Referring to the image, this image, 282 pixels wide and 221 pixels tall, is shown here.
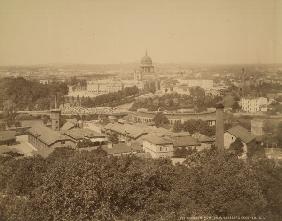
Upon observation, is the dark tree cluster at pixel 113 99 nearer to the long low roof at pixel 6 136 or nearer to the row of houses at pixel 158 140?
the row of houses at pixel 158 140

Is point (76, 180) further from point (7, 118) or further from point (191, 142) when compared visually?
point (7, 118)

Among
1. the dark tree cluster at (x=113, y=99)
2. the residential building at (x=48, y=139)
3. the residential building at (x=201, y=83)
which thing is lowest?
the residential building at (x=48, y=139)

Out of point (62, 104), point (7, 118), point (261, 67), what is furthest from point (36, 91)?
point (261, 67)

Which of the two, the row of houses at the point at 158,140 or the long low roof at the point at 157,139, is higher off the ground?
the long low roof at the point at 157,139

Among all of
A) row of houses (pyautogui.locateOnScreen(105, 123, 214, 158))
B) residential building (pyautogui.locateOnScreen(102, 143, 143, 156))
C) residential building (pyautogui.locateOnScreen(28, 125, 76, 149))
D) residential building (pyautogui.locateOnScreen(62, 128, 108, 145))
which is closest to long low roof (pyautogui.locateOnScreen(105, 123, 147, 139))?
row of houses (pyautogui.locateOnScreen(105, 123, 214, 158))

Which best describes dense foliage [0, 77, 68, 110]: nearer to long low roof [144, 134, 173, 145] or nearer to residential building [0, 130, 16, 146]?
residential building [0, 130, 16, 146]

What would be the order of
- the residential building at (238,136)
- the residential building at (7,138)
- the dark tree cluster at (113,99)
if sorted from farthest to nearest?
1. the dark tree cluster at (113,99)
2. the residential building at (7,138)
3. the residential building at (238,136)

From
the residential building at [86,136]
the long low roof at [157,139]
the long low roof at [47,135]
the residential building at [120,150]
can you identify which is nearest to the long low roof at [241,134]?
the long low roof at [157,139]
